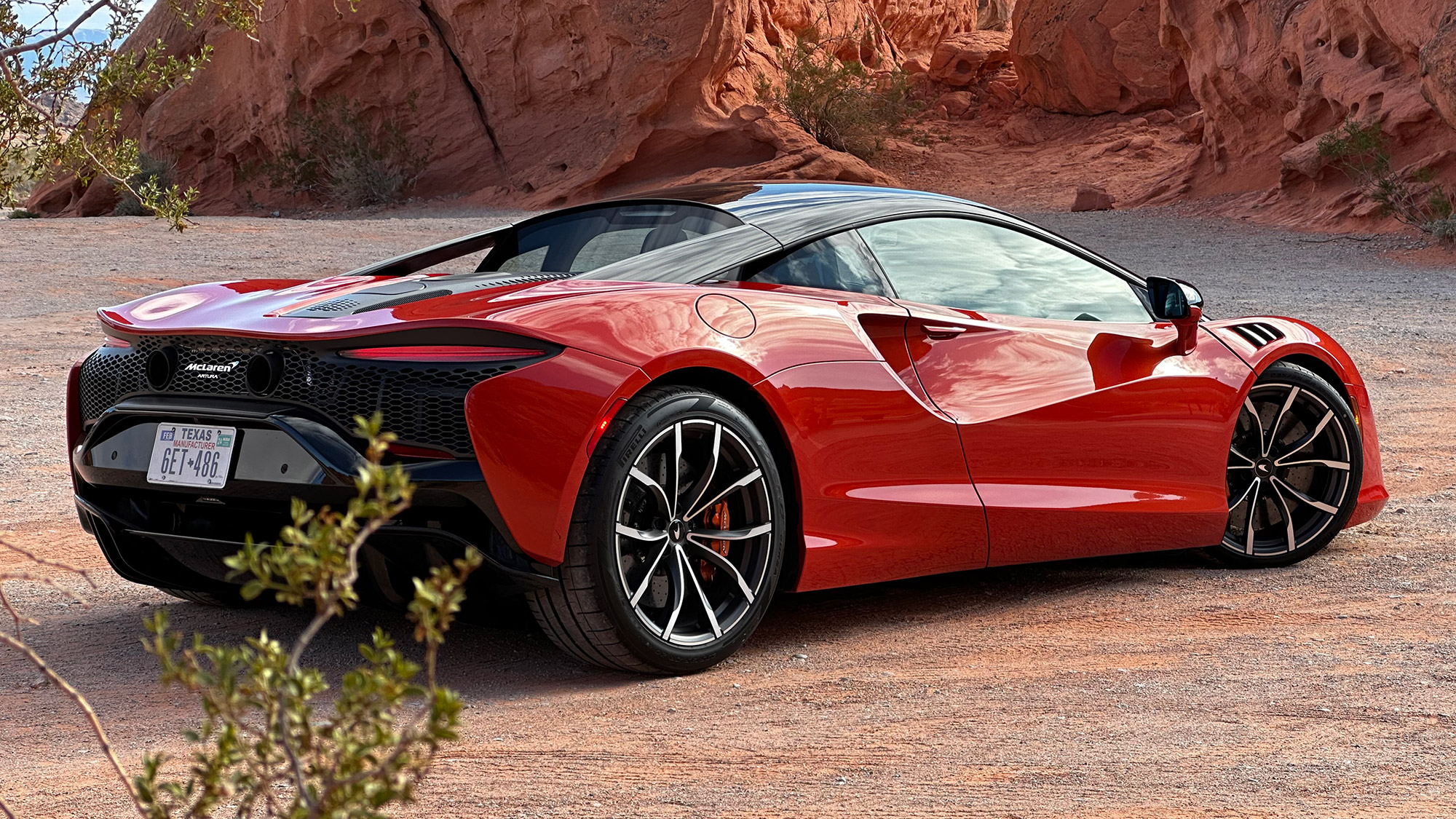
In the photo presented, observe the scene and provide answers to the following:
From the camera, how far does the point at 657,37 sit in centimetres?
2408

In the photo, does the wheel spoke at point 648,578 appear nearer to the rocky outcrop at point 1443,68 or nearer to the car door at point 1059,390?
the car door at point 1059,390

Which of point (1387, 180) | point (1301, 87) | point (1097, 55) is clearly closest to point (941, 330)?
point (1387, 180)

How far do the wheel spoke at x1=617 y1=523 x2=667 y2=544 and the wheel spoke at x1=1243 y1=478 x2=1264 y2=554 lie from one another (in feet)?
8.58

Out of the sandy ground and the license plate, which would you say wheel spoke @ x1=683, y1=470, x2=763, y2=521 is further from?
the license plate

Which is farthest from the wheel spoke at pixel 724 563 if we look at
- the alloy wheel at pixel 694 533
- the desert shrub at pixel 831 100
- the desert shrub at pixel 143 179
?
the desert shrub at pixel 831 100

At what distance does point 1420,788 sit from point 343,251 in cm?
1562

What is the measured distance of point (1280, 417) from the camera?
5.48 metres

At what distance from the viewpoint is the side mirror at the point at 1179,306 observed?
5160 millimetres

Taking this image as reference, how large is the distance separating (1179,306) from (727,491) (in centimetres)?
208

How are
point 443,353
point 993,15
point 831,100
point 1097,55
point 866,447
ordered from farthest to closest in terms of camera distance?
point 993,15, point 1097,55, point 831,100, point 866,447, point 443,353

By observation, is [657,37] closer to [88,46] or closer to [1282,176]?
[1282,176]

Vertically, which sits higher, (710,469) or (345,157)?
(345,157)

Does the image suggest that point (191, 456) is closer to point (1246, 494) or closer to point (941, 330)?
point (941, 330)

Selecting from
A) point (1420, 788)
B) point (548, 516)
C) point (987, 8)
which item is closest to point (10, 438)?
point (548, 516)
